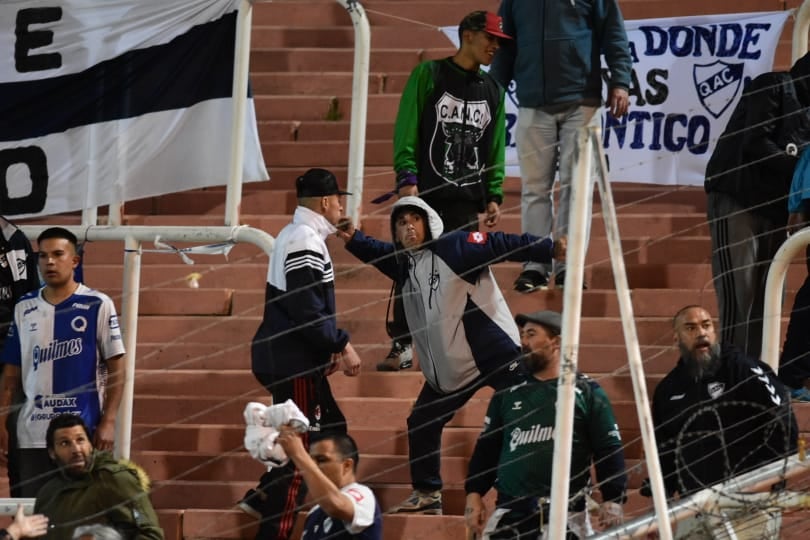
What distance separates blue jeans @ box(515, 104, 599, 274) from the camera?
1144cm

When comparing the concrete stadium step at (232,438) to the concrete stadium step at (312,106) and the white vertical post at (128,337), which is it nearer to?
the white vertical post at (128,337)

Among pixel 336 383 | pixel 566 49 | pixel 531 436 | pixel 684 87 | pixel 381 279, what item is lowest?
pixel 336 383

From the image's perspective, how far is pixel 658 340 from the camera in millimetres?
11312

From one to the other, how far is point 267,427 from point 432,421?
145cm

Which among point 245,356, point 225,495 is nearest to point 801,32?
point 245,356

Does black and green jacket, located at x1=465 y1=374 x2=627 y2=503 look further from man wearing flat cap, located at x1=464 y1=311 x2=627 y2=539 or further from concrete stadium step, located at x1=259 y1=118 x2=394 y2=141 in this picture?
concrete stadium step, located at x1=259 y1=118 x2=394 y2=141

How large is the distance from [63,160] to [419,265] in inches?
81.1

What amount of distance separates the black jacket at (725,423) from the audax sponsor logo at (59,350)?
9.21 ft

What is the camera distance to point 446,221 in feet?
36.7

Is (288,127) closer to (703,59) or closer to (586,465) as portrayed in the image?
(703,59)

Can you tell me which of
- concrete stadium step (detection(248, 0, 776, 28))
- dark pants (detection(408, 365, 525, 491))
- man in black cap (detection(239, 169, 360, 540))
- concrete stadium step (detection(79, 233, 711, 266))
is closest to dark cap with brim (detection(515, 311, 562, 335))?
dark pants (detection(408, 365, 525, 491))

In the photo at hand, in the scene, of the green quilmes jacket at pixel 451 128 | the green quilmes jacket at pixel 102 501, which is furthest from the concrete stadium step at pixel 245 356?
the green quilmes jacket at pixel 102 501

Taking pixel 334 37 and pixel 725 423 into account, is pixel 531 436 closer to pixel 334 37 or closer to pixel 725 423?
pixel 725 423

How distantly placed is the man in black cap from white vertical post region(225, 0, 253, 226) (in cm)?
45
